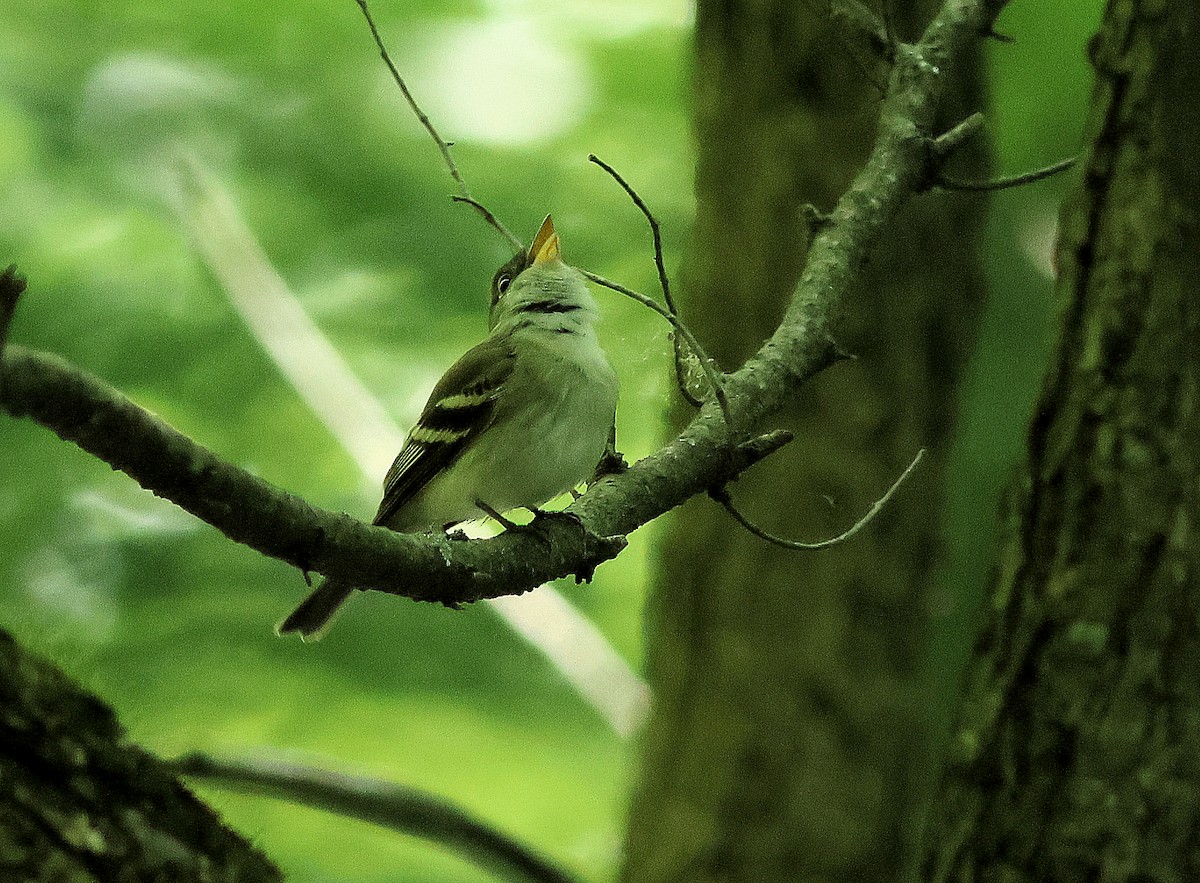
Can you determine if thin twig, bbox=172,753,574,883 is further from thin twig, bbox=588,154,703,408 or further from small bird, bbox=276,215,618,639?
thin twig, bbox=588,154,703,408

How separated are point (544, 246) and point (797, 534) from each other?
1.64m

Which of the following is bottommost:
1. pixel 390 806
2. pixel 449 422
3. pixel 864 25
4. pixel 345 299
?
pixel 390 806

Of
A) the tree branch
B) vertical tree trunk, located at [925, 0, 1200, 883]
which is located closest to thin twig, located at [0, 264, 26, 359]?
the tree branch

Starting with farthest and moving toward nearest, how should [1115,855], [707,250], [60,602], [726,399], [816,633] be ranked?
[707,250] < [816,633] < [60,602] < [1115,855] < [726,399]

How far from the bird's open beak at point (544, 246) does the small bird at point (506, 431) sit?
201 mm

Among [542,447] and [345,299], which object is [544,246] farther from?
[345,299]

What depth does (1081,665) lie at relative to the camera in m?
3.28

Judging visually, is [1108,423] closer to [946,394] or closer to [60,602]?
[946,394]

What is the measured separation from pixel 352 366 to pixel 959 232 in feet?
8.05

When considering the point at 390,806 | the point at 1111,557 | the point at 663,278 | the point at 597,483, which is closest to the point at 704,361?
the point at 663,278

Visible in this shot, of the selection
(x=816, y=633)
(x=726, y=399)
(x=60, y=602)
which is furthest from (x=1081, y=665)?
(x=60, y=602)

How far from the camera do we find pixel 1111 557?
3.31m

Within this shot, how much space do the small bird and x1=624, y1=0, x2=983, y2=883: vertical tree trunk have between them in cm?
148

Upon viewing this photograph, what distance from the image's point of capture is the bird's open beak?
4.12 meters
